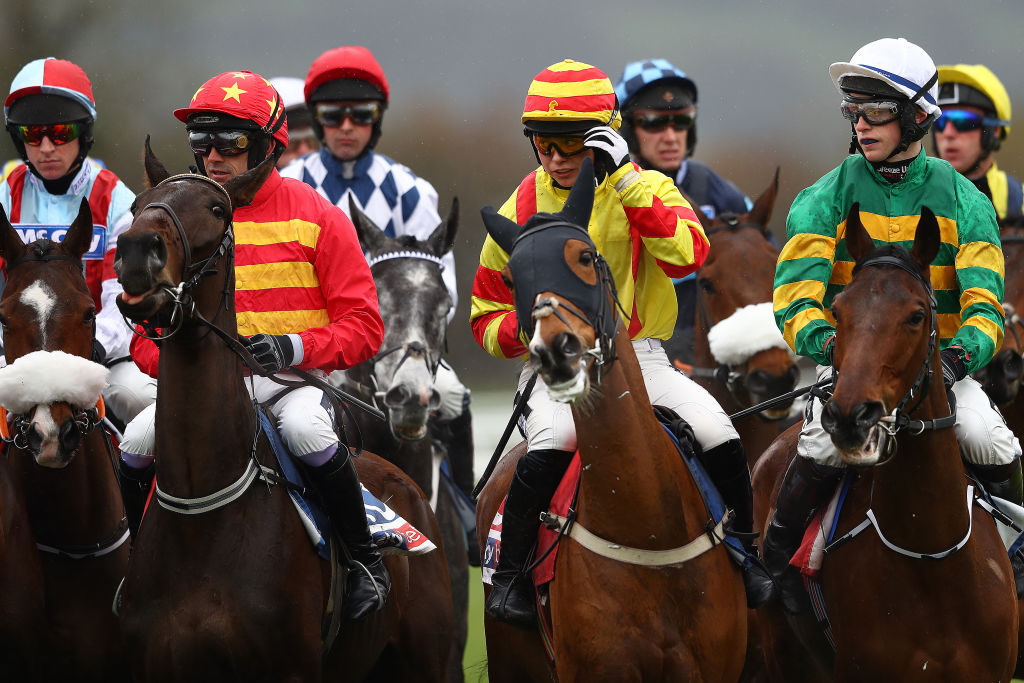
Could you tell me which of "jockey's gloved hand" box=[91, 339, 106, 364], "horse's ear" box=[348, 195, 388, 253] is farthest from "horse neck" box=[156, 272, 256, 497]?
"horse's ear" box=[348, 195, 388, 253]

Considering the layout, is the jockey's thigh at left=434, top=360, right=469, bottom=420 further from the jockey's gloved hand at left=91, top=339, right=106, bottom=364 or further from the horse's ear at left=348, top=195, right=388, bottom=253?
the jockey's gloved hand at left=91, top=339, right=106, bottom=364

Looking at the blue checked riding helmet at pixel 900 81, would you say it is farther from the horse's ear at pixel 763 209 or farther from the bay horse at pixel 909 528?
the horse's ear at pixel 763 209

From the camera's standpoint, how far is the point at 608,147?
5.10m

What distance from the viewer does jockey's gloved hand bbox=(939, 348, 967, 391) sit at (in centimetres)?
516

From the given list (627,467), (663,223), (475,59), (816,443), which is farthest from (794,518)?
(475,59)

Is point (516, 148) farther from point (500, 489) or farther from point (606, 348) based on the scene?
point (606, 348)

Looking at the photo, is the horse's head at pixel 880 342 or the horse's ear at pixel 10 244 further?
the horse's ear at pixel 10 244

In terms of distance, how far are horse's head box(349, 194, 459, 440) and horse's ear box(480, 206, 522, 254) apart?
2.07 m

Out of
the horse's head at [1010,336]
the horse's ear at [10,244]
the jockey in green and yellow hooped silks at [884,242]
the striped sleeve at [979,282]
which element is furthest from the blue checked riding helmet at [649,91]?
the horse's ear at [10,244]

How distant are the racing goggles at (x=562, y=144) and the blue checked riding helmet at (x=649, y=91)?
3928 mm

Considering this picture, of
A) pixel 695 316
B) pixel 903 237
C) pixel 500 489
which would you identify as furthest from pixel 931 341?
pixel 695 316

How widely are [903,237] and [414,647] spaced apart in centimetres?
269

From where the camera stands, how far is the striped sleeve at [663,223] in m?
5.16

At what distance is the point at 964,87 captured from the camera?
9.08 meters
